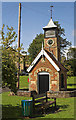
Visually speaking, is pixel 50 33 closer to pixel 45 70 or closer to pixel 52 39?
pixel 52 39

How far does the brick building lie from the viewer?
20547mm

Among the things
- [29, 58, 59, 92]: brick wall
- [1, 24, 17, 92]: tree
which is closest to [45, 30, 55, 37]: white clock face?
[29, 58, 59, 92]: brick wall

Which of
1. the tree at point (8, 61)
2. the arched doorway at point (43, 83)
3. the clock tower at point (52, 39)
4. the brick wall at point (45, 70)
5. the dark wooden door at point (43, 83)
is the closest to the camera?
the tree at point (8, 61)

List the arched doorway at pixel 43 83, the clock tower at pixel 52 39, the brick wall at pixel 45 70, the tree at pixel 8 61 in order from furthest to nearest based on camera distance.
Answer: the clock tower at pixel 52 39, the arched doorway at pixel 43 83, the brick wall at pixel 45 70, the tree at pixel 8 61

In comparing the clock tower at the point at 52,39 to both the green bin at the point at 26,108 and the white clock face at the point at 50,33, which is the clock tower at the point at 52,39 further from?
the green bin at the point at 26,108

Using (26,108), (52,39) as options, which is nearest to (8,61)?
(26,108)

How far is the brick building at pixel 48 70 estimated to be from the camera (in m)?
20.5

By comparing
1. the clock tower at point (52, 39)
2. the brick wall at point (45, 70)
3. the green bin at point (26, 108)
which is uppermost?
the clock tower at point (52, 39)

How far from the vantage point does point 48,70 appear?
20.9 meters

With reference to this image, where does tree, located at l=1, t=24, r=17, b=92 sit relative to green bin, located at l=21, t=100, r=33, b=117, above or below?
above

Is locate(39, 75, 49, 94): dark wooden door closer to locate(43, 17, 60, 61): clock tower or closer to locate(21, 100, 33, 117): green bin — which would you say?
locate(43, 17, 60, 61): clock tower

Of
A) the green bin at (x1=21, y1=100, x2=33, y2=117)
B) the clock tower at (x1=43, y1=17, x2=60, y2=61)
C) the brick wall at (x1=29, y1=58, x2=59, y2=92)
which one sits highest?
the clock tower at (x1=43, y1=17, x2=60, y2=61)

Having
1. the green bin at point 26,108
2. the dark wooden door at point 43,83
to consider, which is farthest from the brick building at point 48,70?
the green bin at point 26,108

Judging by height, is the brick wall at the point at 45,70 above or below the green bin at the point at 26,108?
above
